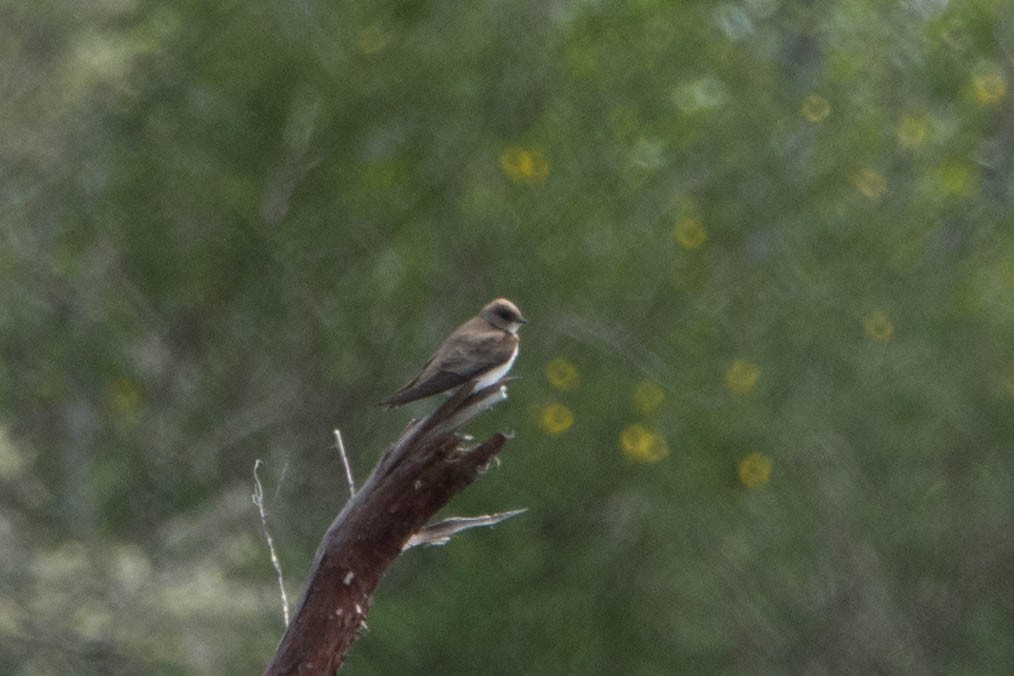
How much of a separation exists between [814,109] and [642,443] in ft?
7.91

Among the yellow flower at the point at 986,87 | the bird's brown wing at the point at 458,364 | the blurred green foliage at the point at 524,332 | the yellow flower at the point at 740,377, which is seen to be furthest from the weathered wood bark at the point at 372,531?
the yellow flower at the point at 986,87

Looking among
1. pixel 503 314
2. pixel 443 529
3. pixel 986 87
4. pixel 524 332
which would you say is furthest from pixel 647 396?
pixel 443 529

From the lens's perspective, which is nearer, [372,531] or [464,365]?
[372,531]

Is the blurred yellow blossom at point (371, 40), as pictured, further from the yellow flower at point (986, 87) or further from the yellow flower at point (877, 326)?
the yellow flower at point (986, 87)

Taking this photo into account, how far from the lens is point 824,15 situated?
12.7 m

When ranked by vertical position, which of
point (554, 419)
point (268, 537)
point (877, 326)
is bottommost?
point (877, 326)

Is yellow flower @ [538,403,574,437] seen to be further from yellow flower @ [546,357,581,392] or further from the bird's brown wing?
the bird's brown wing

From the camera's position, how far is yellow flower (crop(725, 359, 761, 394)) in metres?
11.8

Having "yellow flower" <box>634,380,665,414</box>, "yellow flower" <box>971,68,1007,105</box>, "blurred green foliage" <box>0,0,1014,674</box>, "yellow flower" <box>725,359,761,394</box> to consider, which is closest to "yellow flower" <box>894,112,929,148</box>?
"blurred green foliage" <box>0,0,1014,674</box>

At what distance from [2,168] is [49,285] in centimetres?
109

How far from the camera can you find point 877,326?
1226 cm

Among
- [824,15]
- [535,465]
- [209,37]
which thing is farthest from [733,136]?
[209,37]

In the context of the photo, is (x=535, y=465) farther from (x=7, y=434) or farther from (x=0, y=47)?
(x=0, y=47)

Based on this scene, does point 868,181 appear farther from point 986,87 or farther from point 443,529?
point 443,529
